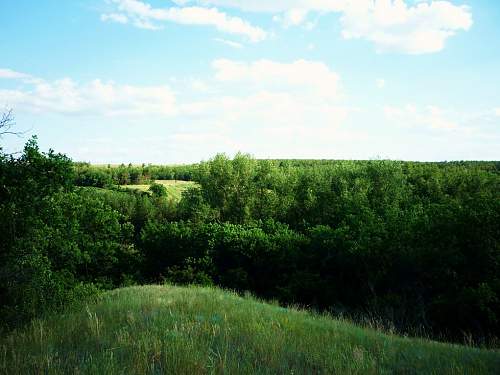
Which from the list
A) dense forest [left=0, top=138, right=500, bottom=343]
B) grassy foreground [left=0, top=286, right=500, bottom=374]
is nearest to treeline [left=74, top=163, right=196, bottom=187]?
dense forest [left=0, top=138, right=500, bottom=343]

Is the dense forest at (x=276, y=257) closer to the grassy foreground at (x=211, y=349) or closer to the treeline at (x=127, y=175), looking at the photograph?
the grassy foreground at (x=211, y=349)

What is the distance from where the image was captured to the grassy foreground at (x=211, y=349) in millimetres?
6156

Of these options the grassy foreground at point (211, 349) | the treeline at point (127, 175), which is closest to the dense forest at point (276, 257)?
the grassy foreground at point (211, 349)

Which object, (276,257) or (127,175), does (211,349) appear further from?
(127,175)

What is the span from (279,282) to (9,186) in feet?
62.9

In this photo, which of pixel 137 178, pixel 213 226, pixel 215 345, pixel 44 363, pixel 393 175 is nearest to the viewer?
pixel 44 363

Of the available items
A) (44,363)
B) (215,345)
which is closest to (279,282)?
(215,345)

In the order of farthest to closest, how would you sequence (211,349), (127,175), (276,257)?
(127,175) < (276,257) < (211,349)

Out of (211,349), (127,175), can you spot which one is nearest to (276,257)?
(211,349)

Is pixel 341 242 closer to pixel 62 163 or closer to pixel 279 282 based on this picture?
pixel 279 282

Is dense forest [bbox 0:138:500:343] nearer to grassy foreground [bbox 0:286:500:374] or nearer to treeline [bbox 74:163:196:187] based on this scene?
grassy foreground [bbox 0:286:500:374]

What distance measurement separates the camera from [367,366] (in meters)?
6.42

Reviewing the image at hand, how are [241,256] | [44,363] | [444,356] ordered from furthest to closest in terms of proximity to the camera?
[241,256] → [444,356] → [44,363]

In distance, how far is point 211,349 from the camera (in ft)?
22.4
